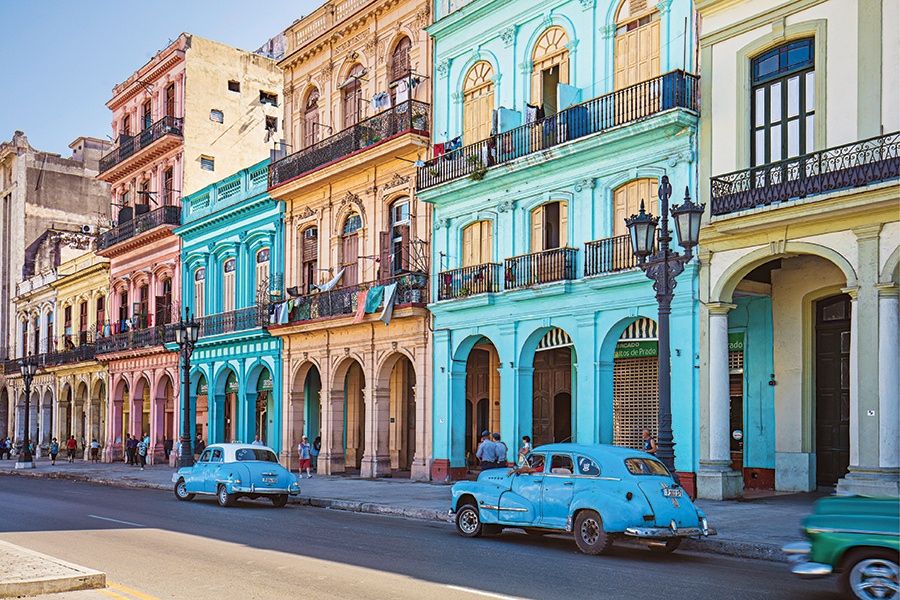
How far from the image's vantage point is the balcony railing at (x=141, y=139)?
1618 inches

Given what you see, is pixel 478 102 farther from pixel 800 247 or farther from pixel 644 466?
pixel 644 466

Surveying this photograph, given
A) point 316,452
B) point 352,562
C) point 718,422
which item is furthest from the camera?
point 316,452

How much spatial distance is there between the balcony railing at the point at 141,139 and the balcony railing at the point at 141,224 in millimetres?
3046

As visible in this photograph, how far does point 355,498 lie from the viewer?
2206 cm

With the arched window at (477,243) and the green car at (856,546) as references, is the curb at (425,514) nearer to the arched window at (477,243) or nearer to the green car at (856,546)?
the green car at (856,546)

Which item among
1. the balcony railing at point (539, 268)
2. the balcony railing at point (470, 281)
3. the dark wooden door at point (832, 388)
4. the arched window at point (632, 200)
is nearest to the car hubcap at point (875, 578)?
the dark wooden door at point (832, 388)

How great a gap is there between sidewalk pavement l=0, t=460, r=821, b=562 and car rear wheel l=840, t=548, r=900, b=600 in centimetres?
378

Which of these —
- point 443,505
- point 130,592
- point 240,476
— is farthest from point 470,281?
point 130,592

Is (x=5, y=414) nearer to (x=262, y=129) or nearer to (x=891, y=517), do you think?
(x=262, y=129)

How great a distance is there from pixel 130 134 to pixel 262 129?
6.52 metres

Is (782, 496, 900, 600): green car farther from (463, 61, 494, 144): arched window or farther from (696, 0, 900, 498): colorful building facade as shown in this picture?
(463, 61, 494, 144): arched window

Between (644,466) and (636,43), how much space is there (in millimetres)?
11794

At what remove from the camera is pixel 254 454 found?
861 inches

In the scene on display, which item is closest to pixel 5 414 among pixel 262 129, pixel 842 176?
pixel 262 129
